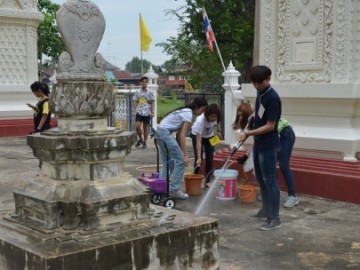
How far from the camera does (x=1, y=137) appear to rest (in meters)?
14.3

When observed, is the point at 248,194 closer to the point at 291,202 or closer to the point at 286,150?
the point at 291,202

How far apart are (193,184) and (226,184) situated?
492mm

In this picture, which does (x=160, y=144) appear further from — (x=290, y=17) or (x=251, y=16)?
(x=251, y=16)

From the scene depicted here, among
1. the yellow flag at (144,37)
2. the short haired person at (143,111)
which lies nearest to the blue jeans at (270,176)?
the short haired person at (143,111)

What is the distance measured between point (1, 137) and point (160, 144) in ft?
28.7

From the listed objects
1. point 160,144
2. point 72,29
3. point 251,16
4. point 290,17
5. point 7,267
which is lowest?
point 7,267

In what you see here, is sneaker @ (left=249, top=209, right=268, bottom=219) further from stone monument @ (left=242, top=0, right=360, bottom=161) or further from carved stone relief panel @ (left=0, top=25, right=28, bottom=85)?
carved stone relief panel @ (left=0, top=25, right=28, bottom=85)

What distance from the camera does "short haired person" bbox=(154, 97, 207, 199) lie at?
670 cm

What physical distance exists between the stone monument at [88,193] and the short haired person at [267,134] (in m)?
1.77

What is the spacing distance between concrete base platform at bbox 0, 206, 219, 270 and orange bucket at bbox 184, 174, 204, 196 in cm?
306

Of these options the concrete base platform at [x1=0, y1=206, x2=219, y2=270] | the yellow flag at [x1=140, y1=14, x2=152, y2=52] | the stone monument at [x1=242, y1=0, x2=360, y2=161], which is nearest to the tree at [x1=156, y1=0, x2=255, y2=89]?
the yellow flag at [x1=140, y1=14, x2=152, y2=52]

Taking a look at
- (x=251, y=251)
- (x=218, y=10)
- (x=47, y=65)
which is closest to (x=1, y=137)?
(x=218, y=10)

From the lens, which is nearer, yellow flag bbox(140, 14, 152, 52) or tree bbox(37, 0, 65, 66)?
yellow flag bbox(140, 14, 152, 52)

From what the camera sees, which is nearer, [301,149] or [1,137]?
[301,149]
